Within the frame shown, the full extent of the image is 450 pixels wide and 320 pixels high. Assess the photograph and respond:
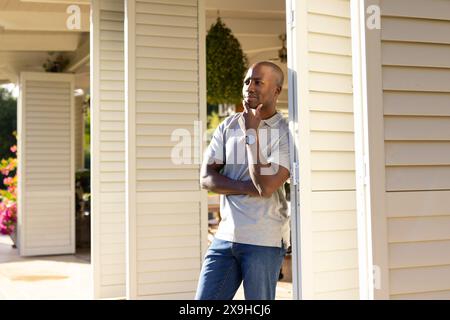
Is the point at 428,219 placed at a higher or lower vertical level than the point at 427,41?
lower

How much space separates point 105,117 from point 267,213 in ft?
9.86

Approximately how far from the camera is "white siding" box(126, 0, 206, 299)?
391 cm

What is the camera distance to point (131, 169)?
3.88m

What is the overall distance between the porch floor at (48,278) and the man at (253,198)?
2.46 metres

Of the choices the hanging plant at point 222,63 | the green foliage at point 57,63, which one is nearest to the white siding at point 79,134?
the green foliage at point 57,63

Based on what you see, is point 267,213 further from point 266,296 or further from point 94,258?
point 94,258

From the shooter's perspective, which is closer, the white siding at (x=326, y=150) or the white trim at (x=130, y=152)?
the white siding at (x=326, y=150)

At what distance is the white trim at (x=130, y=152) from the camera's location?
3.87 meters

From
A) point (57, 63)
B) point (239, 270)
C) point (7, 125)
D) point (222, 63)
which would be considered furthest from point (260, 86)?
point (7, 125)

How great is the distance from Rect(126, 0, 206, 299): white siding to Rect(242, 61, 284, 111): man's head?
1.80m

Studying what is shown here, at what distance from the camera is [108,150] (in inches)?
193

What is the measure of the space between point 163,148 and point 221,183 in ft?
5.90

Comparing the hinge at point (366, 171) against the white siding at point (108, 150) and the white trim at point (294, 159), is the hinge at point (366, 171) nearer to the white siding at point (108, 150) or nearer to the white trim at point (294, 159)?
the white trim at point (294, 159)
